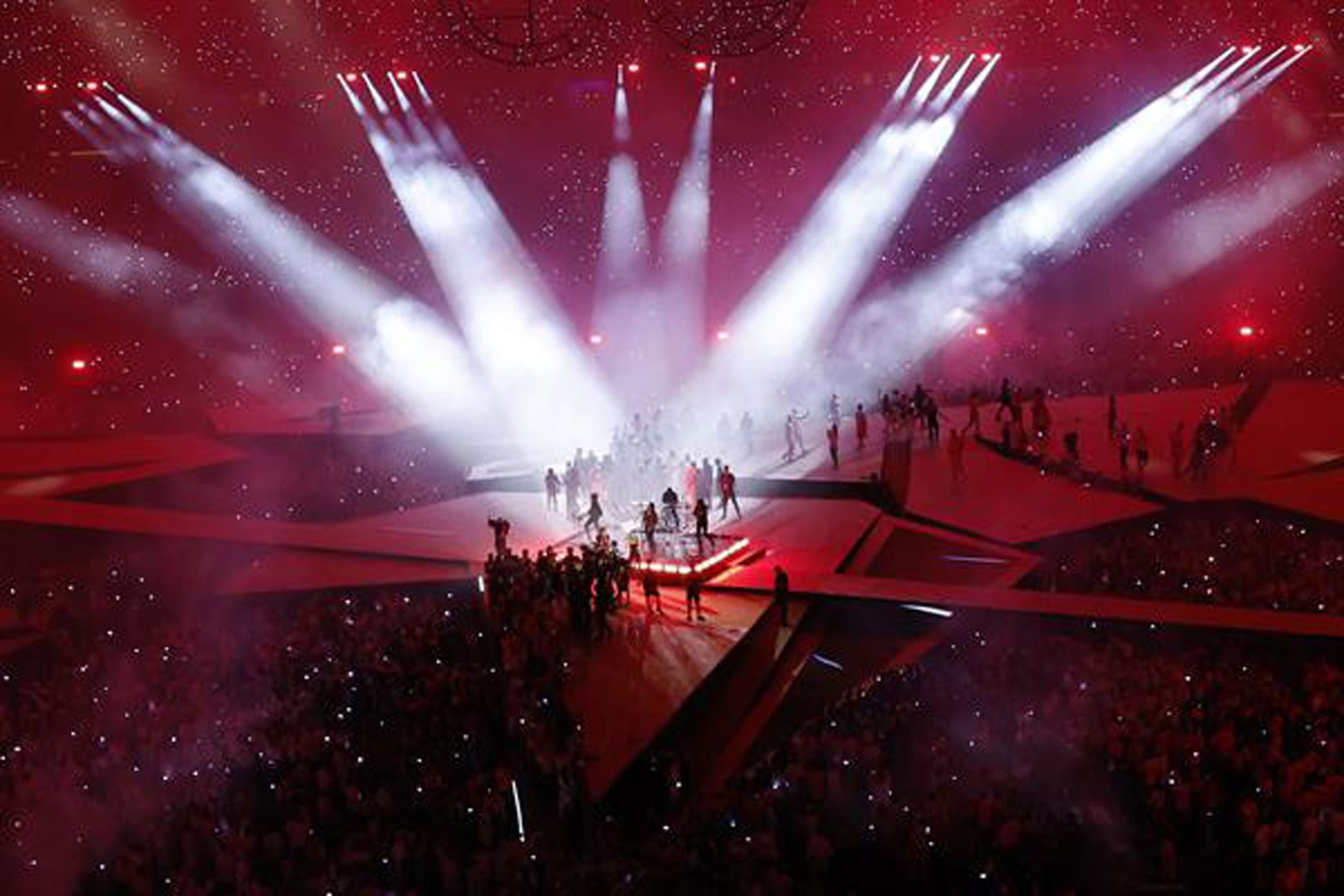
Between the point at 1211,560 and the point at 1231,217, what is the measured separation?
46.3 ft

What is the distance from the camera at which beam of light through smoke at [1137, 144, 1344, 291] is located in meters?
22.7

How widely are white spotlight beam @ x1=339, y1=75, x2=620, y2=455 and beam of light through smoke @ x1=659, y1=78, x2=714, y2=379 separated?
6.83 ft

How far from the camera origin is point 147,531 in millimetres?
13680

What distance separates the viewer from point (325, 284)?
2438 centimetres

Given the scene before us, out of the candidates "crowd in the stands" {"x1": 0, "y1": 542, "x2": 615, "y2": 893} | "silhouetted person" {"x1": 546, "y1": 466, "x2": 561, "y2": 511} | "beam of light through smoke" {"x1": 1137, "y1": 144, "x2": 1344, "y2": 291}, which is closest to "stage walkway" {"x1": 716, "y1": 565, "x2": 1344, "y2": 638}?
"crowd in the stands" {"x1": 0, "y1": 542, "x2": 615, "y2": 893}

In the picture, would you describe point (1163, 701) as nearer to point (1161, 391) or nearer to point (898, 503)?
point (898, 503)

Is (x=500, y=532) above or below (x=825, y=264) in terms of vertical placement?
below

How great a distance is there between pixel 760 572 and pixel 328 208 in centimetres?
1570

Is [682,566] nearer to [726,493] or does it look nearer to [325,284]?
[726,493]

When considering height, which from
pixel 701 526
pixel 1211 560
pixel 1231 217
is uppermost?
pixel 1231 217

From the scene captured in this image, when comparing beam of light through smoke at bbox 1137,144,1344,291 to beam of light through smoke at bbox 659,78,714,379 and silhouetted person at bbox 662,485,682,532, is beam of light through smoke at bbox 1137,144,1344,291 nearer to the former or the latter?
beam of light through smoke at bbox 659,78,714,379

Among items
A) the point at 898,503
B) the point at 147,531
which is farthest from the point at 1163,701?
the point at 147,531

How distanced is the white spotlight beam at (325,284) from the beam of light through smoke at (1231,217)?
47.9 ft

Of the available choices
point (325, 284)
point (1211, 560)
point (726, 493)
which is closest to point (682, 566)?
point (726, 493)
